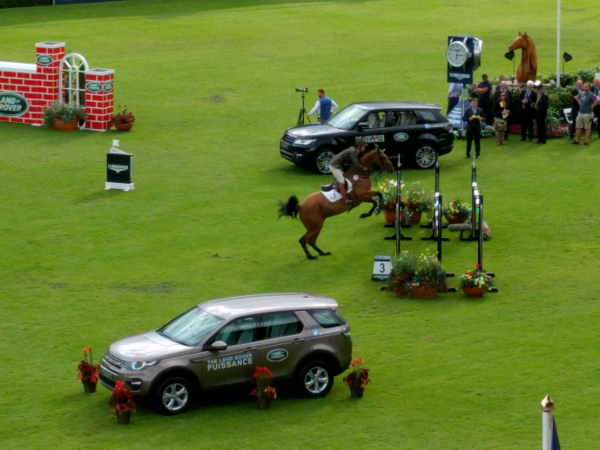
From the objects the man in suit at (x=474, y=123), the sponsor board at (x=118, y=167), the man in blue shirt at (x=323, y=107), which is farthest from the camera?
the man in blue shirt at (x=323, y=107)

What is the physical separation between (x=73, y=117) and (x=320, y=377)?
2228cm

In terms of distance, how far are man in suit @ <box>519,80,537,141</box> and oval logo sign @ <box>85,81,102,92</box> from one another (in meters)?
14.0

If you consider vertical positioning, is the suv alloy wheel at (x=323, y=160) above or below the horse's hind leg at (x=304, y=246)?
above

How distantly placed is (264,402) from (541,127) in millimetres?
20529

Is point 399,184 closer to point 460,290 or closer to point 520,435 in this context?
point 460,290

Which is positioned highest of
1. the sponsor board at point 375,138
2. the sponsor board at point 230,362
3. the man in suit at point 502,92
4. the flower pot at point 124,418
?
the man in suit at point 502,92

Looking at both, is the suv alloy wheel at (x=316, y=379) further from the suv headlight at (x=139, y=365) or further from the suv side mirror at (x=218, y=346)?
the suv headlight at (x=139, y=365)

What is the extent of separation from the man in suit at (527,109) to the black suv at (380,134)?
3.39 meters

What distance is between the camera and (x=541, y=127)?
36219 millimetres

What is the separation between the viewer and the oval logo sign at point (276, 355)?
18.4 meters

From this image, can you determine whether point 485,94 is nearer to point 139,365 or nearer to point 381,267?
point 381,267

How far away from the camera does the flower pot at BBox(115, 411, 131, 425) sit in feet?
57.6

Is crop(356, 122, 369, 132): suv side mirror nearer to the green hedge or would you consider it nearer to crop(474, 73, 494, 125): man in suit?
crop(474, 73, 494, 125): man in suit

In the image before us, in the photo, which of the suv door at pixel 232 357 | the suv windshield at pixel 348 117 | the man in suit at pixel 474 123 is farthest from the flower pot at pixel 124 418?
the man in suit at pixel 474 123
